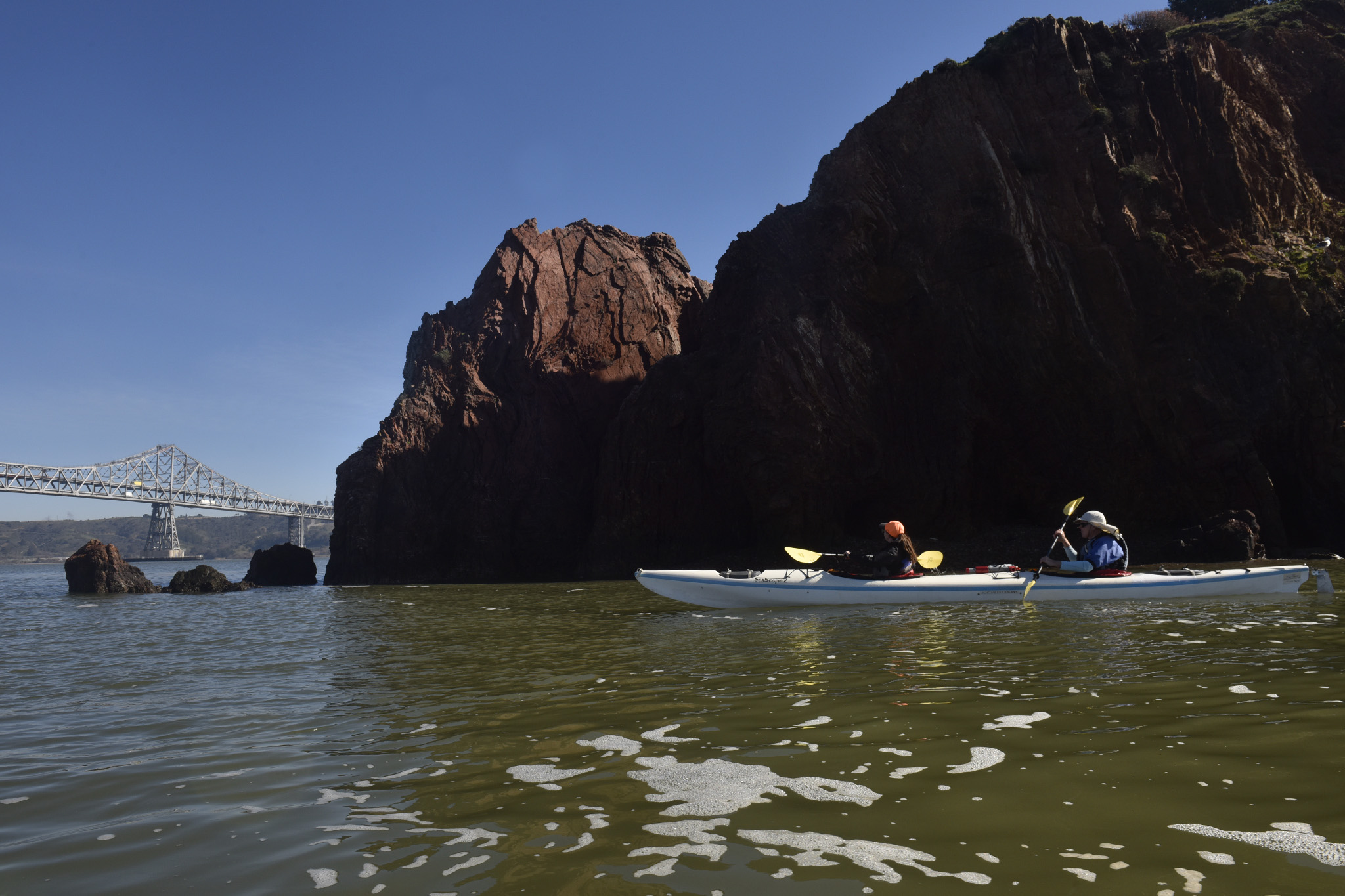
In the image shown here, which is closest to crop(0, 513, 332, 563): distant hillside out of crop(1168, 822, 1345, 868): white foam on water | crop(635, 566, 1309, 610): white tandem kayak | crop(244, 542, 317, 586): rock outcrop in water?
crop(244, 542, 317, 586): rock outcrop in water

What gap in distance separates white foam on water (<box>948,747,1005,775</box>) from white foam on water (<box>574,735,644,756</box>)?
6.77ft

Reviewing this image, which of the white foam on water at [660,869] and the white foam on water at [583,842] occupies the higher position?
the white foam on water at [660,869]

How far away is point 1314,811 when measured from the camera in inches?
136

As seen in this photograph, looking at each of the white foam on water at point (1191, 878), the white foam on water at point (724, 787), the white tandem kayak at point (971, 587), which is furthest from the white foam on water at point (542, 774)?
the white tandem kayak at point (971, 587)

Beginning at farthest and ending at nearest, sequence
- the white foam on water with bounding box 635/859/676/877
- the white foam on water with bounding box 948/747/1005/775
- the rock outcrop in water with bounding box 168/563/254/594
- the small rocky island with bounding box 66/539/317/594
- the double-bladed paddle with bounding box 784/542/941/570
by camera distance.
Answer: the small rocky island with bounding box 66/539/317/594
the rock outcrop in water with bounding box 168/563/254/594
the double-bladed paddle with bounding box 784/542/941/570
the white foam on water with bounding box 948/747/1005/775
the white foam on water with bounding box 635/859/676/877

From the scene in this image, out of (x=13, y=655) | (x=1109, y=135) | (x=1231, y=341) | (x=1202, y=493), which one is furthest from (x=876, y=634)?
(x=1109, y=135)

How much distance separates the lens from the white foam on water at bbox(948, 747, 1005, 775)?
14.4 feet

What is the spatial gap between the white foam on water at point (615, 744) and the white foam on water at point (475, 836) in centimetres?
148

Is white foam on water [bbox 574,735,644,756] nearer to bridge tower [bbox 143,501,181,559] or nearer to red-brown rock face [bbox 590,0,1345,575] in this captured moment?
red-brown rock face [bbox 590,0,1345,575]

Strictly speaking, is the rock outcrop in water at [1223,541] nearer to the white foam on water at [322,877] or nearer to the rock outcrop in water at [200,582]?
the white foam on water at [322,877]

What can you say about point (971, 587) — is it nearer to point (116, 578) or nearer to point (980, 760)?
point (980, 760)

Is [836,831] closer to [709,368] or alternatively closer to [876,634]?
[876,634]

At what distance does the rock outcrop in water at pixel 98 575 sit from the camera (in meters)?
33.7

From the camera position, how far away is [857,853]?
330 centimetres
